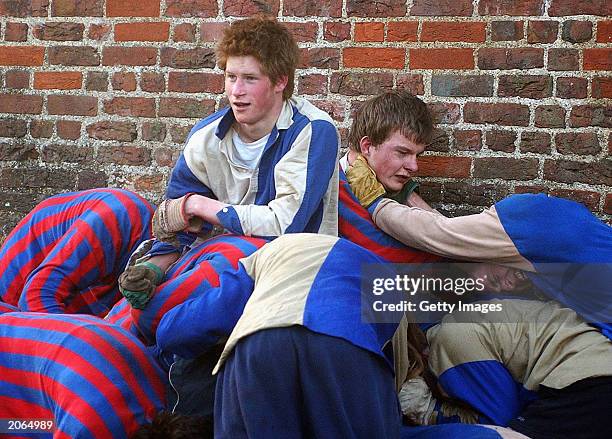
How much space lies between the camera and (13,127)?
12.9ft

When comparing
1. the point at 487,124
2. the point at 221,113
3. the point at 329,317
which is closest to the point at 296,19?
the point at 221,113

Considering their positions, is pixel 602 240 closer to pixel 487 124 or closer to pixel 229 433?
pixel 487 124

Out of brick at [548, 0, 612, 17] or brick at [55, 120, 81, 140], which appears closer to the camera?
brick at [548, 0, 612, 17]

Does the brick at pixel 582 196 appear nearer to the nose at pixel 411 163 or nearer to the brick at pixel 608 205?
the brick at pixel 608 205

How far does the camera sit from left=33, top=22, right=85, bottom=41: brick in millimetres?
3814

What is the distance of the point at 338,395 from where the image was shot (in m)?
1.88

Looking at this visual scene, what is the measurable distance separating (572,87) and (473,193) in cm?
55

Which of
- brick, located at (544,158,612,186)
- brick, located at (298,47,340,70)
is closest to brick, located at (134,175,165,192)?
brick, located at (298,47,340,70)

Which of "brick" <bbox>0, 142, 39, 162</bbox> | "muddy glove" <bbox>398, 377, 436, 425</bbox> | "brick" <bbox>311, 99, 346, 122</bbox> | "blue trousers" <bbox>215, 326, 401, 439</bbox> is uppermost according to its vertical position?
"brick" <bbox>311, 99, 346, 122</bbox>

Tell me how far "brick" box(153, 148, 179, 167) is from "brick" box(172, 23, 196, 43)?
474 millimetres

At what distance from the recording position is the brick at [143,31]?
3.70 metres

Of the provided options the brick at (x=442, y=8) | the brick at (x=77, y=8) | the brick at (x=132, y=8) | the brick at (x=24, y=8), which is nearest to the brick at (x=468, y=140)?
the brick at (x=442, y=8)

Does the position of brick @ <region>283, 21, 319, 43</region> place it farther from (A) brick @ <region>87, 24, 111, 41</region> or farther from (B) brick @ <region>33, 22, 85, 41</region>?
(B) brick @ <region>33, 22, 85, 41</region>

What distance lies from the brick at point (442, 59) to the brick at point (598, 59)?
0.43 meters
